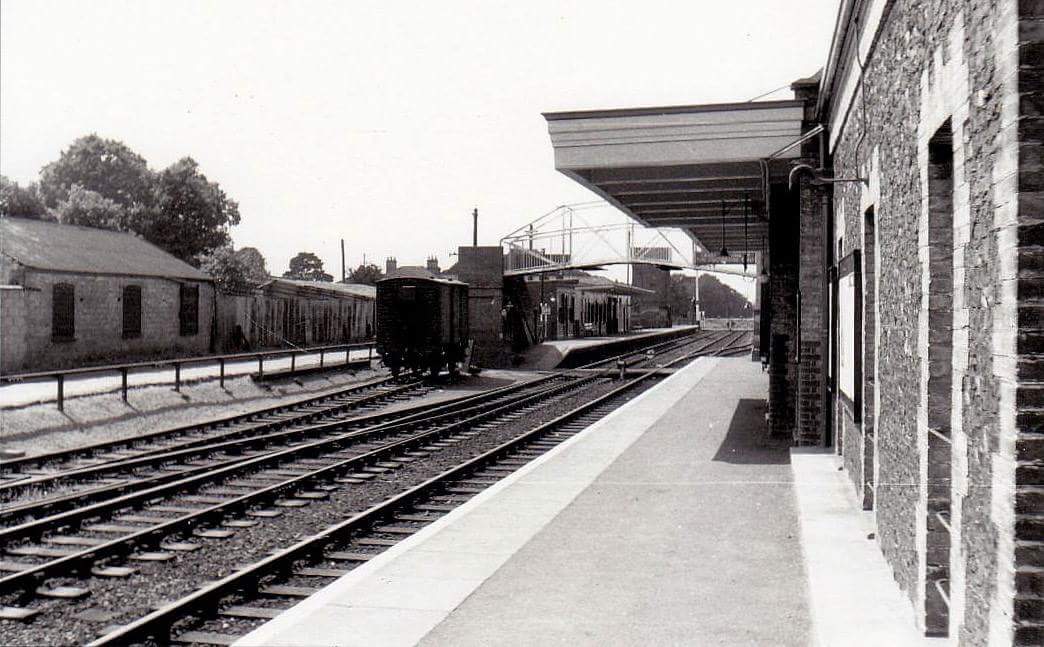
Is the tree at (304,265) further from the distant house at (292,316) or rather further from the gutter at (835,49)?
the gutter at (835,49)

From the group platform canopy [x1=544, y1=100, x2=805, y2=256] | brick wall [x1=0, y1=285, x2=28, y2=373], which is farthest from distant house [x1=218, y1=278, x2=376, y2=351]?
platform canopy [x1=544, y1=100, x2=805, y2=256]

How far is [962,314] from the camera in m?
3.58

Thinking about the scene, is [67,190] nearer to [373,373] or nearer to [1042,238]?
[373,373]

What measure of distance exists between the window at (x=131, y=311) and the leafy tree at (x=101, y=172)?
32.1m

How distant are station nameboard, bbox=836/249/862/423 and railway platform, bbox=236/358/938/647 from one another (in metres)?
0.96

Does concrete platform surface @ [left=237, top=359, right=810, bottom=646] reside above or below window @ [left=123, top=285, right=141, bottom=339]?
below

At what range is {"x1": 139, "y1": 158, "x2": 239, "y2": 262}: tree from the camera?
56062 millimetres

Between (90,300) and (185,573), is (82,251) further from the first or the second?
(185,573)

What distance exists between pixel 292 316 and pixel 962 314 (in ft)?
119

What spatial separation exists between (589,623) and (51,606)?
12.5 feet

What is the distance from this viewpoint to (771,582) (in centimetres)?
618

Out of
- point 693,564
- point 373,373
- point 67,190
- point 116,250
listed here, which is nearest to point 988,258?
point 693,564

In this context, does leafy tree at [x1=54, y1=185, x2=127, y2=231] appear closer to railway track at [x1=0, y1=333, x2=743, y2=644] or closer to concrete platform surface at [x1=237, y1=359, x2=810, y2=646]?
railway track at [x1=0, y1=333, x2=743, y2=644]

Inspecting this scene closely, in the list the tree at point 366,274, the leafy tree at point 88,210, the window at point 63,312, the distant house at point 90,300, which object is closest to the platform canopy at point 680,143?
the distant house at point 90,300
